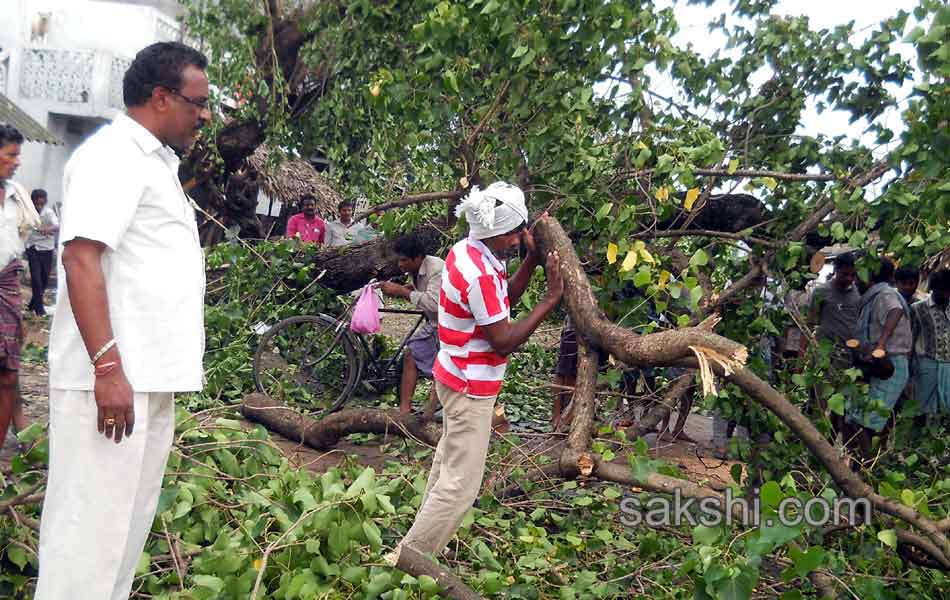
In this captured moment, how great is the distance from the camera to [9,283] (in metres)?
4.91

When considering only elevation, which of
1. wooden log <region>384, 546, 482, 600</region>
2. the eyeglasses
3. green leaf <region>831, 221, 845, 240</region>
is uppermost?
the eyeglasses

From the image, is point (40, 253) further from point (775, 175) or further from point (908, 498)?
point (908, 498)

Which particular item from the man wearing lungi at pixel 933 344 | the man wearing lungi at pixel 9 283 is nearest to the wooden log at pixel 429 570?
the man wearing lungi at pixel 9 283

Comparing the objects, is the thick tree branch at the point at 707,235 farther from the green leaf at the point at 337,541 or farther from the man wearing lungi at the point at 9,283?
the man wearing lungi at the point at 9,283

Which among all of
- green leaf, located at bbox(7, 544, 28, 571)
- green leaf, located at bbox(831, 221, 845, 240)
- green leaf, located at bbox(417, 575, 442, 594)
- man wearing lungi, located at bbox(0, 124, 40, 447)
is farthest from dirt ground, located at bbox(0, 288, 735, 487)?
green leaf, located at bbox(7, 544, 28, 571)

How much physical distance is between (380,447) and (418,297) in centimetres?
108

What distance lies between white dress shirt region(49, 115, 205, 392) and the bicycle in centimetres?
463

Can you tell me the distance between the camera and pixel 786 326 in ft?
16.5

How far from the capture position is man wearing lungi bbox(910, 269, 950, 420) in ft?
20.0

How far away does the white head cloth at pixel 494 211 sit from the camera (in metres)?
3.58

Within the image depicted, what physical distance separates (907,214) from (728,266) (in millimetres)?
1193

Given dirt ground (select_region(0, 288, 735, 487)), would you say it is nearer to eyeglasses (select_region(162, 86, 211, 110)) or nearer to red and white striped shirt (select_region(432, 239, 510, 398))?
red and white striped shirt (select_region(432, 239, 510, 398))

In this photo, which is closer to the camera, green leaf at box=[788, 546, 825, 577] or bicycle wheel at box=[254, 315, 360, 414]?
green leaf at box=[788, 546, 825, 577]

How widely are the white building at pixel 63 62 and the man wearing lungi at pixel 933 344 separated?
1475 cm
